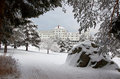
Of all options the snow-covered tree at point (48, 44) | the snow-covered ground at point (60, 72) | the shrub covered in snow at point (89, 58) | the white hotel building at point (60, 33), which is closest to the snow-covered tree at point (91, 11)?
the snow-covered ground at point (60, 72)

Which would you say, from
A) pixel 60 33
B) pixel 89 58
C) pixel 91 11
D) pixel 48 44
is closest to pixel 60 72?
pixel 89 58

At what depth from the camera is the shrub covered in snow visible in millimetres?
8328

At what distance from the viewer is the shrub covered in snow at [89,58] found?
328 inches

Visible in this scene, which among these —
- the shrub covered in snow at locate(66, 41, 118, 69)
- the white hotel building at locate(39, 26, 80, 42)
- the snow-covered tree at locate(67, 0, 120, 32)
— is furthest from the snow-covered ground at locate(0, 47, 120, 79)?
the white hotel building at locate(39, 26, 80, 42)

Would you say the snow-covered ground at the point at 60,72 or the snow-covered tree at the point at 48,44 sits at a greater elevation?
the snow-covered tree at the point at 48,44

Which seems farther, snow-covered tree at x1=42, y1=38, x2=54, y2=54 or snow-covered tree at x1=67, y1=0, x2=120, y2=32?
snow-covered tree at x1=42, y1=38, x2=54, y2=54

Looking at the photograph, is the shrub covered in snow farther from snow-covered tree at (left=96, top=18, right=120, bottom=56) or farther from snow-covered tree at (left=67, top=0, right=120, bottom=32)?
snow-covered tree at (left=67, top=0, right=120, bottom=32)

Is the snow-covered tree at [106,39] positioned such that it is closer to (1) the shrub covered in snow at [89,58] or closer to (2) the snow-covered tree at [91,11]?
(2) the snow-covered tree at [91,11]

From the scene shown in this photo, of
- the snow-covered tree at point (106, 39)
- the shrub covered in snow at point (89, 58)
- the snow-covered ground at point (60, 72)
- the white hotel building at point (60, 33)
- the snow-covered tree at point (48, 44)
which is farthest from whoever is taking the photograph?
the white hotel building at point (60, 33)

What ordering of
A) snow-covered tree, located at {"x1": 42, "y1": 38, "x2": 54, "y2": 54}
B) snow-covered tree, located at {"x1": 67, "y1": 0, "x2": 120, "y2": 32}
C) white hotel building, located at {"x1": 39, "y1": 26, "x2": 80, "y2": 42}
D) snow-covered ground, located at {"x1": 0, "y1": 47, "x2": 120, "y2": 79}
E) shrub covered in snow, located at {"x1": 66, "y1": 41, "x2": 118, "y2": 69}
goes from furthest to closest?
white hotel building, located at {"x1": 39, "y1": 26, "x2": 80, "y2": 42}, snow-covered tree, located at {"x1": 42, "y1": 38, "x2": 54, "y2": 54}, shrub covered in snow, located at {"x1": 66, "y1": 41, "x2": 118, "y2": 69}, snow-covered ground, located at {"x1": 0, "y1": 47, "x2": 120, "y2": 79}, snow-covered tree, located at {"x1": 67, "y1": 0, "x2": 120, "y2": 32}

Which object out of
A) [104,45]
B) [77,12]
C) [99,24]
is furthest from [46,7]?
[104,45]

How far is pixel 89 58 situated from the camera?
880 cm

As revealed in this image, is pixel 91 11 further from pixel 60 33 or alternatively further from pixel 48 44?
pixel 60 33

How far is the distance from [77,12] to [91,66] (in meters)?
4.41
